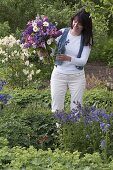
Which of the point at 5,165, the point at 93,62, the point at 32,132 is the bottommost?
the point at 93,62

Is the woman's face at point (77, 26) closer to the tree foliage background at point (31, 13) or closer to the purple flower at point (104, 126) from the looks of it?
the purple flower at point (104, 126)

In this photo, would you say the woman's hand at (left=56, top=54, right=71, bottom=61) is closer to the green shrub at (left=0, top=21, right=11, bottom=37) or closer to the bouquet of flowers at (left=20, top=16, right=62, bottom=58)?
the bouquet of flowers at (left=20, top=16, right=62, bottom=58)

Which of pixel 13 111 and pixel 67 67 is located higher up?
pixel 67 67

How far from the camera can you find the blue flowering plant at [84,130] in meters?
5.50

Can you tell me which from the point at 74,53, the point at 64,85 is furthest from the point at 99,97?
the point at 74,53

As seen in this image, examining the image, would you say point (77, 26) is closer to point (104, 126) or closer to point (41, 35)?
point (41, 35)

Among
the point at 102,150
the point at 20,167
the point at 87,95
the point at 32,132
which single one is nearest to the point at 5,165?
the point at 20,167

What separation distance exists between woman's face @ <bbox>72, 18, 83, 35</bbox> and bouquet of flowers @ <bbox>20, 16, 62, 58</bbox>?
0.60 ft

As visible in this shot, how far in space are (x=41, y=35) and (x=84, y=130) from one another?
1.31 metres

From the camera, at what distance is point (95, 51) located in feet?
63.8

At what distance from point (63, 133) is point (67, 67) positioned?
99cm

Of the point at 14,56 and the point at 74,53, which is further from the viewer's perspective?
the point at 14,56

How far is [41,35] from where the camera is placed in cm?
619

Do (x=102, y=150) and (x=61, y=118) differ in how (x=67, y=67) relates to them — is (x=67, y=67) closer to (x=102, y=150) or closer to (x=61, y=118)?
(x=61, y=118)
